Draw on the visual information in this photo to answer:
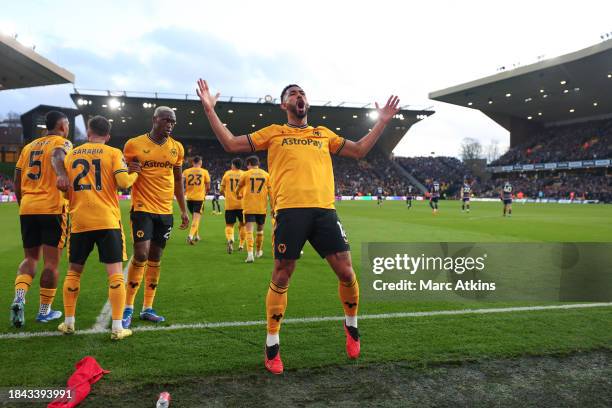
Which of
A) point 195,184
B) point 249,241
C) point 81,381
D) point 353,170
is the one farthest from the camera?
point 353,170

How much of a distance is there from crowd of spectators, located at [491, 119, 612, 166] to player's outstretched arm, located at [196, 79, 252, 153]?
5647cm

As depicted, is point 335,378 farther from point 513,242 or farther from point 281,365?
point 513,242

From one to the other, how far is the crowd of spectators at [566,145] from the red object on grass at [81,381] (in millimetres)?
57589

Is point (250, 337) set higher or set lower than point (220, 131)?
lower

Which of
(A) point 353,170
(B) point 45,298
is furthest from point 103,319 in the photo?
(A) point 353,170

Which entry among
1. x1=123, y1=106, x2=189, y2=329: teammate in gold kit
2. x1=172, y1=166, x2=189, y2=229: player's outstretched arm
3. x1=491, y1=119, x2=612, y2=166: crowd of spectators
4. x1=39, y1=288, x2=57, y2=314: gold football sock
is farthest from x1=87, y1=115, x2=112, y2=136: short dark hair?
x1=491, y1=119, x2=612, y2=166: crowd of spectators

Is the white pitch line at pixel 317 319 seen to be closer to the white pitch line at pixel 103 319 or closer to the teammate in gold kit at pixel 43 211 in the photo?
the white pitch line at pixel 103 319

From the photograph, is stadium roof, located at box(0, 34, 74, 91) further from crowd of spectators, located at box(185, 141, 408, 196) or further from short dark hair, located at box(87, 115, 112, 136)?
short dark hair, located at box(87, 115, 112, 136)

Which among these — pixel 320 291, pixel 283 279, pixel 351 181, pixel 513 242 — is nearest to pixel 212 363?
pixel 283 279

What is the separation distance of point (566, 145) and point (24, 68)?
5999 cm

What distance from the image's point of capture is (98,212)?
4105mm

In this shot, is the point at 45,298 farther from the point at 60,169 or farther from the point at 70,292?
the point at 60,169

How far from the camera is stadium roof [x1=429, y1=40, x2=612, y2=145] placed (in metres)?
37.2

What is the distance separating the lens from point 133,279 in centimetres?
485
